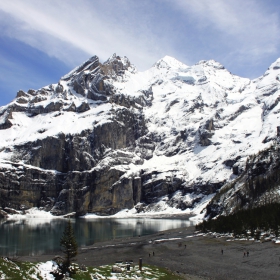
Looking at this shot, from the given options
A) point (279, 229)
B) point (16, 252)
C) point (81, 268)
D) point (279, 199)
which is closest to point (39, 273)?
point (81, 268)

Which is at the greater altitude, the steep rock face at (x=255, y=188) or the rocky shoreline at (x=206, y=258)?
the steep rock face at (x=255, y=188)

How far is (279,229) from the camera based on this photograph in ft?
283

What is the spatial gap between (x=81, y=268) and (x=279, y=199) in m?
112

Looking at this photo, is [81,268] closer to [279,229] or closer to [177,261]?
[177,261]

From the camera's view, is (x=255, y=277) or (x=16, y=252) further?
(x=16, y=252)

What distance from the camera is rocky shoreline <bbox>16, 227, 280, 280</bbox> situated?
5275cm

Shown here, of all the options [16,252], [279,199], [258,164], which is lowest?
[16,252]

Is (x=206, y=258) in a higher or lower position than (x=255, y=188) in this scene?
lower

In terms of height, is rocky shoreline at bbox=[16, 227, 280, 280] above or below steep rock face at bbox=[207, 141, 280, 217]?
below

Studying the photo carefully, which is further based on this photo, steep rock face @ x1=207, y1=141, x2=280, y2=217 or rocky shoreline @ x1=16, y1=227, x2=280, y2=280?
steep rock face @ x1=207, y1=141, x2=280, y2=217

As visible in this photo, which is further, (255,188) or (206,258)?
(255,188)

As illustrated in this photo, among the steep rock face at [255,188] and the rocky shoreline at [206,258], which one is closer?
the rocky shoreline at [206,258]

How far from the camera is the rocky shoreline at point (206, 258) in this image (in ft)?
173

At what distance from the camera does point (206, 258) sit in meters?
68.6
